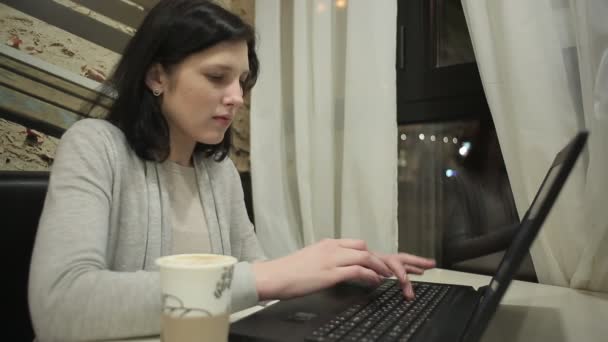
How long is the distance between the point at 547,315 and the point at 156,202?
0.78 m

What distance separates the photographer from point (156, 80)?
1.02 m

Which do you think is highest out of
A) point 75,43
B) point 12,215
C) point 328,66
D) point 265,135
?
point 75,43

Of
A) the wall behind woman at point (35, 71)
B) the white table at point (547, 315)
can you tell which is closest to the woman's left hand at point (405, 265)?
the white table at point (547, 315)

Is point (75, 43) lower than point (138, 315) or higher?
higher

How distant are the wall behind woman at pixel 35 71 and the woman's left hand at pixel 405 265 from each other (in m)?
1.10

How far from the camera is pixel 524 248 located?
441mm

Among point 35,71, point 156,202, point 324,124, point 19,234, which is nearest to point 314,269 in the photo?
point 156,202

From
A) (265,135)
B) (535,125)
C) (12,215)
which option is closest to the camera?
(12,215)

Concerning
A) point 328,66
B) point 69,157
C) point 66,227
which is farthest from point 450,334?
point 328,66

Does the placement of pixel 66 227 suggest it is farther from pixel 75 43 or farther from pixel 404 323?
pixel 75 43

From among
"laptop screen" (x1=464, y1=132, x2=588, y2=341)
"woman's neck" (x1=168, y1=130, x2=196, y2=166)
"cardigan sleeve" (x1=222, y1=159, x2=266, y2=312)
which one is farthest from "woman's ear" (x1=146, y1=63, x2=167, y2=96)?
"laptop screen" (x1=464, y1=132, x2=588, y2=341)

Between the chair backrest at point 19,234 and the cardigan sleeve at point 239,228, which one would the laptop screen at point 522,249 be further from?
the chair backrest at point 19,234

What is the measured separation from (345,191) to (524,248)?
3.48ft

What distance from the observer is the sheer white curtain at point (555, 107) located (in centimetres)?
99
